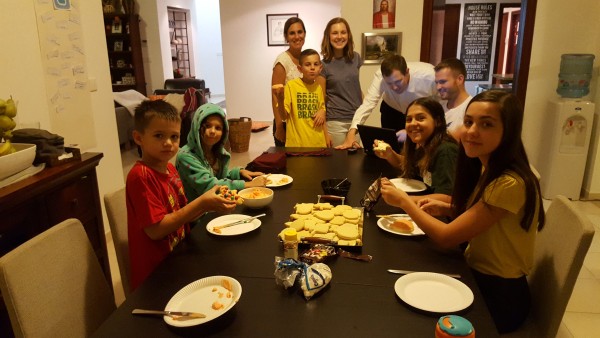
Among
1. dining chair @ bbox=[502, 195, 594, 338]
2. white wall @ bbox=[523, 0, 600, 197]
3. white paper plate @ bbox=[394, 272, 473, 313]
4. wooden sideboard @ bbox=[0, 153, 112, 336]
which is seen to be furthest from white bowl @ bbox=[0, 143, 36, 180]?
white wall @ bbox=[523, 0, 600, 197]

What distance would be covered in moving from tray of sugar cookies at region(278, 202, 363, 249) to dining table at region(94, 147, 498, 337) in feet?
0.11

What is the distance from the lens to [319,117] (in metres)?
2.94

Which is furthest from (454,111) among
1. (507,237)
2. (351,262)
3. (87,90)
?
(87,90)

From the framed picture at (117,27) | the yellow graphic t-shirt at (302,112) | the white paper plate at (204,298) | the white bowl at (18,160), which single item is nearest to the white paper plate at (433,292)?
the white paper plate at (204,298)

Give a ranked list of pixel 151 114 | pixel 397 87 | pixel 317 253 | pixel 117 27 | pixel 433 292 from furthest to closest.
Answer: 1. pixel 117 27
2. pixel 397 87
3. pixel 151 114
4. pixel 317 253
5. pixel 433 292

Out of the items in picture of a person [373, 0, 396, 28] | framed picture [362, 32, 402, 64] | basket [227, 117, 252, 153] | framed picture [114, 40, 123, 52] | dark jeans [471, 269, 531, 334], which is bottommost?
basket [227, 117, 252, 153]

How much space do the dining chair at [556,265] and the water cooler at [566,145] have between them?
8.70ft

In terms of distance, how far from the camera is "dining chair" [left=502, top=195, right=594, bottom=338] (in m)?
1.31

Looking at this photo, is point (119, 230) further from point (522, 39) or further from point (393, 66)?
point (522, 39)

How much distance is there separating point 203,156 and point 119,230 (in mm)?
532

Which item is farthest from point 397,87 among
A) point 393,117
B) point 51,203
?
point 51,203

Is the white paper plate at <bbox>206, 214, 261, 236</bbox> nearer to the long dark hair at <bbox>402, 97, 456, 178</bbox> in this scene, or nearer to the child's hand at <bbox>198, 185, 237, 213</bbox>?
the child's hand at <bbox>198, 185, 237, 213</bbox>

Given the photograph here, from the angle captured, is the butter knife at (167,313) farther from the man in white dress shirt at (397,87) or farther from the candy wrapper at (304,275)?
the man in white dress shirt at (397,87)

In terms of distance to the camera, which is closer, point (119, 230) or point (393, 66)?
point (119, 230)
